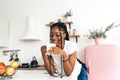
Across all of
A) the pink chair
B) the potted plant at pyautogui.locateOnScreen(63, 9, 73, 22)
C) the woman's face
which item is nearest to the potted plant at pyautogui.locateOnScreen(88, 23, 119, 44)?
the pink chair

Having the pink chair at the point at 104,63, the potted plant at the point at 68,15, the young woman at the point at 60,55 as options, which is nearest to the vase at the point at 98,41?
the pink chair at the point at 104,63

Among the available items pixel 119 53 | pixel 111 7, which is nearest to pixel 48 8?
pixel 111 7

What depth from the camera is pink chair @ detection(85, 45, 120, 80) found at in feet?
9.21

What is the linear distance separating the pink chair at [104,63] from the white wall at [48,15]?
55 cm

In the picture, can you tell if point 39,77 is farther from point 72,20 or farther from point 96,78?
point 72,20

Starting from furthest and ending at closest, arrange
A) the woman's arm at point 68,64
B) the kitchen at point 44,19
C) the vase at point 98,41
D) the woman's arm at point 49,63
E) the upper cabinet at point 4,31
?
the upper cabinet at point 4,31
the kitchen at point 44,19
the vase at point 98,41
the woman's arm at point 49,63
the woman's arm at point 68,64

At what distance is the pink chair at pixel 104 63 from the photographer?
2.81m

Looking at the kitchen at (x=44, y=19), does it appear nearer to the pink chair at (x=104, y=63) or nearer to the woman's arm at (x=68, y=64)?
the pink chair at (x=104, y=63)

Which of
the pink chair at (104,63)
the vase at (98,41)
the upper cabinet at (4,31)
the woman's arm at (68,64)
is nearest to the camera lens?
the woman's arm at (68,64)

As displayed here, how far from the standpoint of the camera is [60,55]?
1.43m

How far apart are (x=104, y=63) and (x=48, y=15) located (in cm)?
144

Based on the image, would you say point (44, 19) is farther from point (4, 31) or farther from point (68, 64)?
point (68, 64)

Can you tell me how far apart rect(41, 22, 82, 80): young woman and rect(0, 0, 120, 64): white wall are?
1.91 m

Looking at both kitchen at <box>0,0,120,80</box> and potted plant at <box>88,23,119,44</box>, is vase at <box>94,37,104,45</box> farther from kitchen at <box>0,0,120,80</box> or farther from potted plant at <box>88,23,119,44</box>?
kitchen at <box>0,0,120,80</box>
